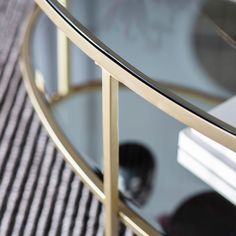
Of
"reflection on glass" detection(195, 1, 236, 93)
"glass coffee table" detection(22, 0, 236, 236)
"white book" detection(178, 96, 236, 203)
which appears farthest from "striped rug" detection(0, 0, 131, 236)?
"reflection on glass" detection(195, 1, 236, 93)

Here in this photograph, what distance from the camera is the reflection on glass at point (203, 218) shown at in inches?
36.4

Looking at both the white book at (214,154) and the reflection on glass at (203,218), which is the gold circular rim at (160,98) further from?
the reflection on glass at (203,218)

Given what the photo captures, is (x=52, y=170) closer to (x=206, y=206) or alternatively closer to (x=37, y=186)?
(x=37, y=186)

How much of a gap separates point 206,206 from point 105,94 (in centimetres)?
35

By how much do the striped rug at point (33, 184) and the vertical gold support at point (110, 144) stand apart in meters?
0.15

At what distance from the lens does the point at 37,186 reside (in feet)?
3.38

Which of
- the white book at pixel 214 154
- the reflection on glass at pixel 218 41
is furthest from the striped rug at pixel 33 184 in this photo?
the reflection on glass at pixel 218 41

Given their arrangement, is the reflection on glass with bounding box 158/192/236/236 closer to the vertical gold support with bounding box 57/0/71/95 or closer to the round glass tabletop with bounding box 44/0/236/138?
the round glass tabletop with bounding box 44/0/236/138

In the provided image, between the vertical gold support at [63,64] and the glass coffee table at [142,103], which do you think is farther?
the vertical gold support at [63,64]

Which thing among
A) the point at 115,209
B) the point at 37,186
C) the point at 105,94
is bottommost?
the point at 37,186

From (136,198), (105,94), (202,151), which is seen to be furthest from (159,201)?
(105,94)

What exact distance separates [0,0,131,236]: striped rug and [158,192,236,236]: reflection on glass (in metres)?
0.09

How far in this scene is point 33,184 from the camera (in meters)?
1.03

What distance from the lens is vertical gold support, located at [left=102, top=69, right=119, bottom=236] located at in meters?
0.69
